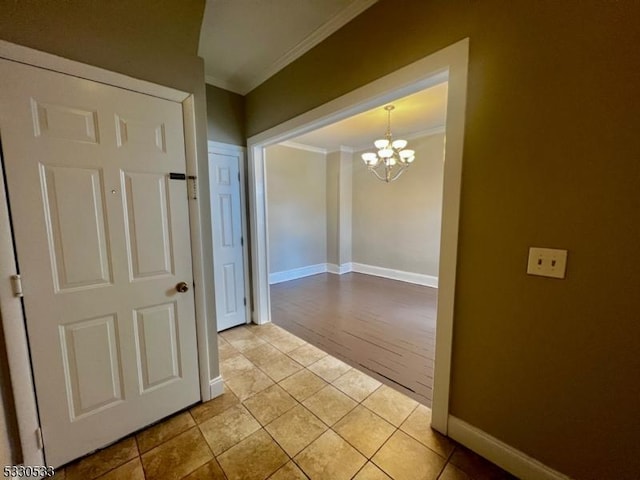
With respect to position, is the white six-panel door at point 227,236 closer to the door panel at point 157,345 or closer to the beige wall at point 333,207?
the door panel at point 157,345

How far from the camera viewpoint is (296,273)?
555 cm

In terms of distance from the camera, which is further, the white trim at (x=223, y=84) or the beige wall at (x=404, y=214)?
the beige wall at (x=404, y=214)

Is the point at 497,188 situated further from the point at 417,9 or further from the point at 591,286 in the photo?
the point at 417,9

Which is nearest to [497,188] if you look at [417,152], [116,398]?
[116,398]

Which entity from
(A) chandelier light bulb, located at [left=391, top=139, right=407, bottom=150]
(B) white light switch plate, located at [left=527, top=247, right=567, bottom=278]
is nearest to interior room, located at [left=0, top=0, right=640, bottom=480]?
(B) white light switch plate, located at [left=527, top=247, right=567, bottom=278]

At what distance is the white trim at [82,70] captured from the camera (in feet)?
3.89

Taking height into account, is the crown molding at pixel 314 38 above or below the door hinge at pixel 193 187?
above

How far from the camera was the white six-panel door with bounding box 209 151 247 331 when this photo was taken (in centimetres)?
287

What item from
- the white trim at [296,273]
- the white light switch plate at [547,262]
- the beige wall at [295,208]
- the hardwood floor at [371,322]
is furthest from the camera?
the white trim at [296,273]

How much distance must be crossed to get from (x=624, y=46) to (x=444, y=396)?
73.4 inches

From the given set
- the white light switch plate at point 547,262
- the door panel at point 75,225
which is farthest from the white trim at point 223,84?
the white light switch plate at point 547,262

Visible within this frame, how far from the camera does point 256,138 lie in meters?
2.88

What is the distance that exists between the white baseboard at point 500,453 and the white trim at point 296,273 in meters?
3.99

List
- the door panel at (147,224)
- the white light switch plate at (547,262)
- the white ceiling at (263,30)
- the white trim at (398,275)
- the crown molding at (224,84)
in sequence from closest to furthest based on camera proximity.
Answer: the white light switch plate at (547,262)
the door panel at (147,224)
the white ceiling at (263,30)
the crown molding at (224,84)
the white trim at (398,275)
